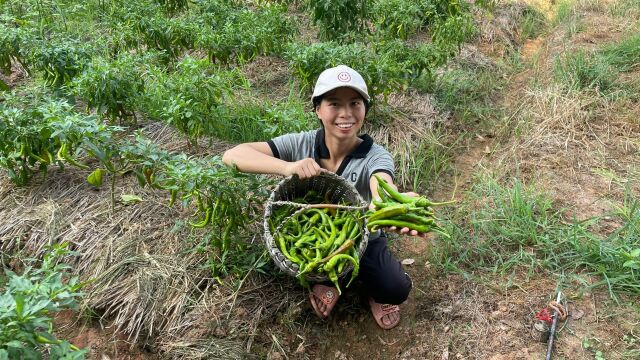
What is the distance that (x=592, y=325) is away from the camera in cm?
248

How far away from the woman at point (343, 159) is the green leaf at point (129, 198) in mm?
865

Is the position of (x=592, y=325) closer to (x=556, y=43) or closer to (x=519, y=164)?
(x=519, y=164)

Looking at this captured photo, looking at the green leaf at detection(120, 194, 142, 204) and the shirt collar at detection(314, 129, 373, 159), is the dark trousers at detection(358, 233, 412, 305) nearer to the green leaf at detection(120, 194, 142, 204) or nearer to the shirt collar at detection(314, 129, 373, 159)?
the shirt collar at detection(314, 129, 373, 159)

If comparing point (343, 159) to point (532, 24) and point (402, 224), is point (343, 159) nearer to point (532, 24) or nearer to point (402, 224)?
point (402, 224)

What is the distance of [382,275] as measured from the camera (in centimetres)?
257

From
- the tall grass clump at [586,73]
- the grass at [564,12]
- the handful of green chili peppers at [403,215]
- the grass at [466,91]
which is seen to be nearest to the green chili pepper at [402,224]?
the handful of green chili peppers at [403,215]

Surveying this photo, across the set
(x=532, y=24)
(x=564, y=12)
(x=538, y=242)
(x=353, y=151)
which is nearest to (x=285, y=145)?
(x=353, y=151)

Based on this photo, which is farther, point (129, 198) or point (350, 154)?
point (129, 198)

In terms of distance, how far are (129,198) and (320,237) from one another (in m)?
1.44

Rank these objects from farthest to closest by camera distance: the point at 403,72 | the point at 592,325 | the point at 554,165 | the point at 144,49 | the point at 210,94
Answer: the point at 144,49 → the point at 403,72 → the point at 554,165 → the point at 210,94 → the point at 592,325

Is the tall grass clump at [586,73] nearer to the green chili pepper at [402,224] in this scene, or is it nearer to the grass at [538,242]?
the grass at [538,242]

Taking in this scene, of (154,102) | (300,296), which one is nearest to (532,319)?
(300,296)

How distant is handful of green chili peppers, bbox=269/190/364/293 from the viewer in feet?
7.09

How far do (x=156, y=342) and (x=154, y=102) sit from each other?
6.53 ft
